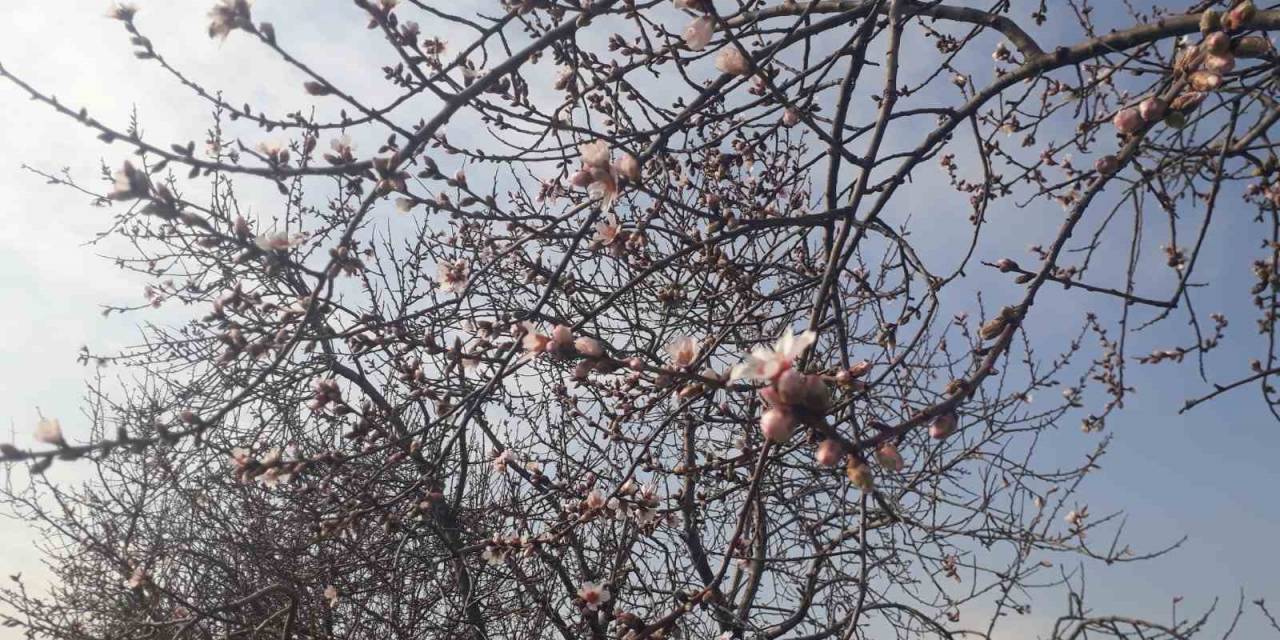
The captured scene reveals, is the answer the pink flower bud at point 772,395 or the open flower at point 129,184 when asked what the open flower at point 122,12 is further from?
the pink flower bud at point 772,395

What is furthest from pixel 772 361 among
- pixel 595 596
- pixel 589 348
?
pixel 595 596

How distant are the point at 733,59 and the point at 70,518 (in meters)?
10.3

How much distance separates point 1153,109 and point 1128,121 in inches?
2.9

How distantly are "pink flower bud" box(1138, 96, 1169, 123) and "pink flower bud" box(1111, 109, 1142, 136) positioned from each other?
0.04m

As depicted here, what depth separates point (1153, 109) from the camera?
6.14 feet

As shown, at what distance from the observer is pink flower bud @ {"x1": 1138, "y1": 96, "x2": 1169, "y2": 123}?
6.13 feet

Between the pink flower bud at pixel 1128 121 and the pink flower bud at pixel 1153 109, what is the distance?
0.12 ft

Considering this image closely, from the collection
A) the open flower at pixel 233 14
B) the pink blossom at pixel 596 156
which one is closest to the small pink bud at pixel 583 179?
the pink blossom at pixel 596 156

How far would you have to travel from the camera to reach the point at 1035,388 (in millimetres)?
5445

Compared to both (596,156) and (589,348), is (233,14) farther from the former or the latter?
(589,348)

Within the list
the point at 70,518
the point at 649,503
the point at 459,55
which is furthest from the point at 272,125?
the point at 70,518

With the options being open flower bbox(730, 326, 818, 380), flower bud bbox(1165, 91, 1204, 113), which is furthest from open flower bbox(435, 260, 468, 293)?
flower bud bbox(1165, 91, 1204, 113)

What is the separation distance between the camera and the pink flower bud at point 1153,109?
6.13ft

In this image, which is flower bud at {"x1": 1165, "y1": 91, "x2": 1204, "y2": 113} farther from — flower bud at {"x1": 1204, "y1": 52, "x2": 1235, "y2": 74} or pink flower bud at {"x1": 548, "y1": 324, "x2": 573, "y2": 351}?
pink flower bud at {"x1": 548, "y1": 324, "x2": 573, "y2": 351}
